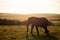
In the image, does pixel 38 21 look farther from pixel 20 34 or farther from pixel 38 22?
pixel 20 34

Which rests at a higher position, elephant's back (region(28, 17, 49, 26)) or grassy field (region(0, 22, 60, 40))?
elephant's back (region(28, 17, 49, 26))
